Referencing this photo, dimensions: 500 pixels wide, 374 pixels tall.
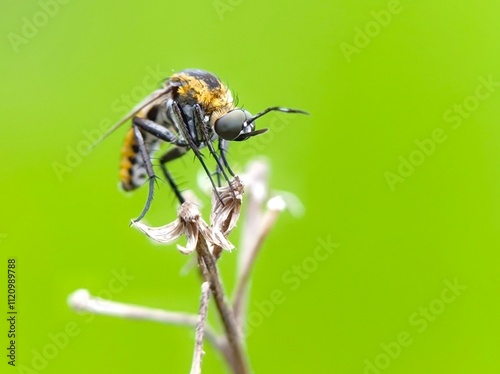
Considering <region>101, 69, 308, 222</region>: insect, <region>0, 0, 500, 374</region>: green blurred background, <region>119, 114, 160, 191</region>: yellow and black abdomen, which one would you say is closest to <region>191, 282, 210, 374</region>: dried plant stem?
<region>101, 69, 308, 222</region>: insect

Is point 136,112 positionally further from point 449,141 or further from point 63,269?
point 449,141

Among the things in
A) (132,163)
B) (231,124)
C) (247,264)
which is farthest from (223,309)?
(132,163)

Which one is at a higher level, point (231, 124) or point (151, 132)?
point (151, 132)

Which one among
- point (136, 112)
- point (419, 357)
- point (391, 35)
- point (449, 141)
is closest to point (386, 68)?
point (391, 35)

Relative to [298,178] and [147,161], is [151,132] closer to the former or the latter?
[147,161]

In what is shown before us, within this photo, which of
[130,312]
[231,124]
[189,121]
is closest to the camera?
[130,312]

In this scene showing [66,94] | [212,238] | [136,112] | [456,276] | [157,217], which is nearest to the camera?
[212,238]

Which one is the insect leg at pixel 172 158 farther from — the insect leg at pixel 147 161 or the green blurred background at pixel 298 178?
the green blurred background at pixel 298 178
